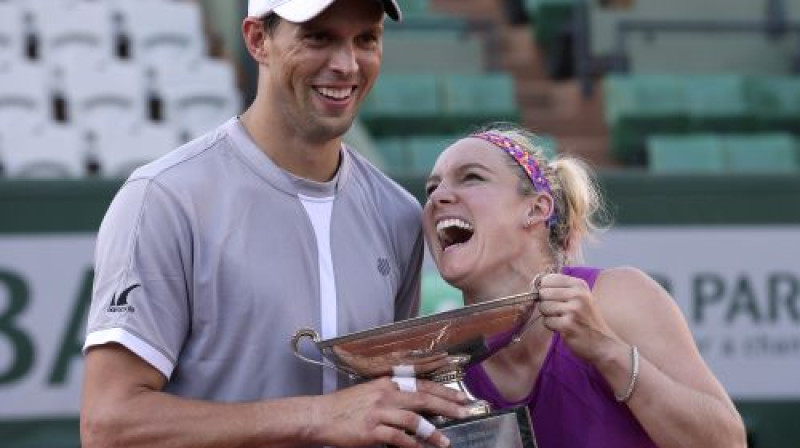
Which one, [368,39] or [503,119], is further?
[503,119]

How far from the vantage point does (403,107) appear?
1003cm

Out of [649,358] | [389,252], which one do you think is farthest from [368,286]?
[649,358]

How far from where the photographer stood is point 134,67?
980 cm

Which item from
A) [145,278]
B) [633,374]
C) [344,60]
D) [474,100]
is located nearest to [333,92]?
[344,60]

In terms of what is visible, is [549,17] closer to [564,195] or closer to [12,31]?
[12,31]

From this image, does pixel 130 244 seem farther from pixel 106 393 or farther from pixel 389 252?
pixel 389 252

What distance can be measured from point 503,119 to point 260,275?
699 cm

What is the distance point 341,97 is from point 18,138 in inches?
236

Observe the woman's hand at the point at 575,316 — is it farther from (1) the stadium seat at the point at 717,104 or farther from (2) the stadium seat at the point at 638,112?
(1) the stadium seat at the point at 717,104

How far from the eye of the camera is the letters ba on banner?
2.72m

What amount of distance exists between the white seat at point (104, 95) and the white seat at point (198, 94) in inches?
6.7

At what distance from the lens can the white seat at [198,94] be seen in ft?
31.6

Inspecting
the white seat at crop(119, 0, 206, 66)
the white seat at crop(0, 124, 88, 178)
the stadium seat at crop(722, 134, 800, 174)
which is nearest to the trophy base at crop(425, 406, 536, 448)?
the white seat at crop(0, 124, 88, 178)

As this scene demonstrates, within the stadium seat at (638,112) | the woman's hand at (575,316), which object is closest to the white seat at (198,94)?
the stadium seat at (638,112)
